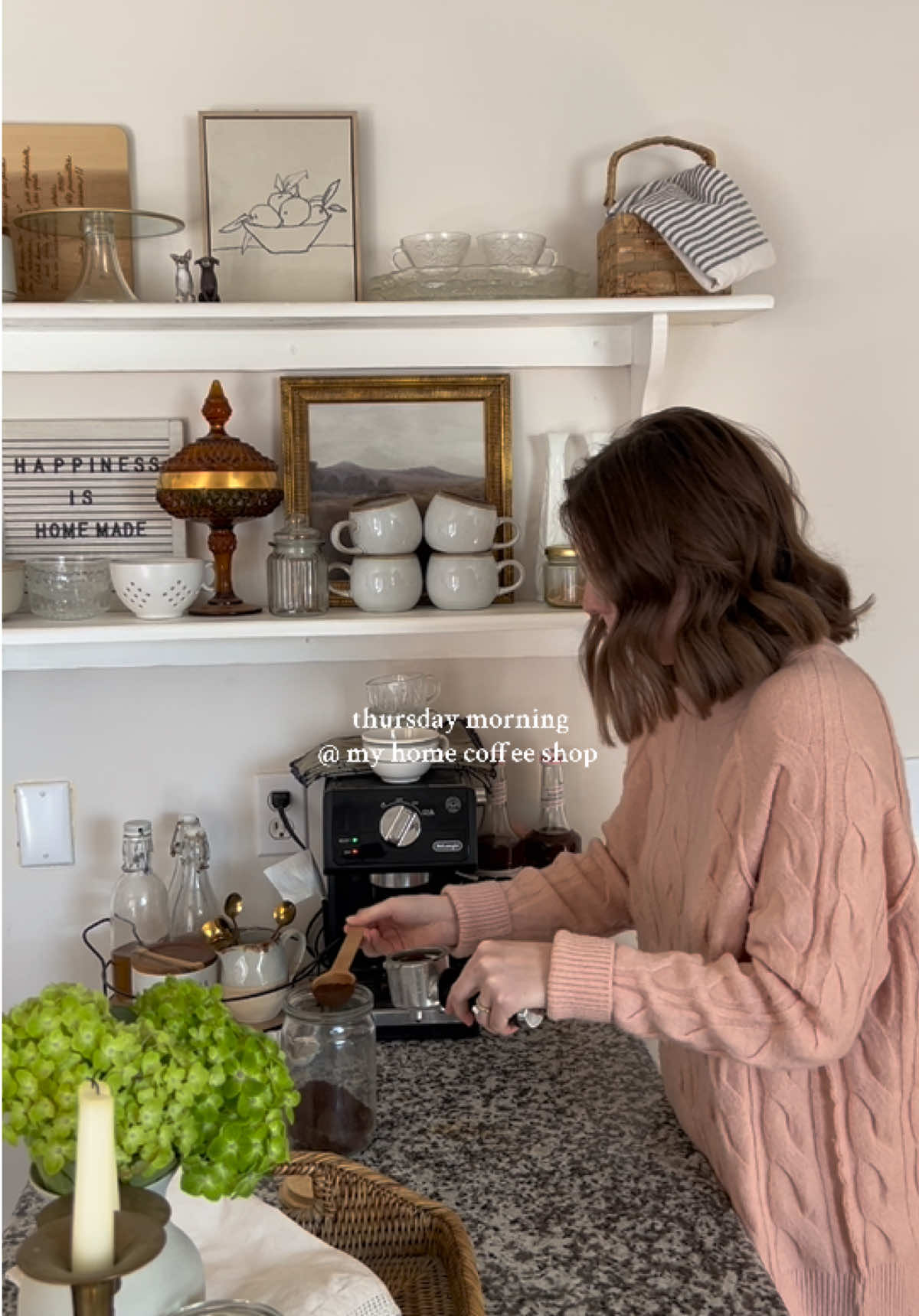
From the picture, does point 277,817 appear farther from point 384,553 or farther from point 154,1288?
point 154,1288

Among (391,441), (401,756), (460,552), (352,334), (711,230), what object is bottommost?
(401,756)

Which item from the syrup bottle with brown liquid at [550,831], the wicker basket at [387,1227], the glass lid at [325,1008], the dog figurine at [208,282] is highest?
the dog figurine at [208,282]

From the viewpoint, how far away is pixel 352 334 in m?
1.67

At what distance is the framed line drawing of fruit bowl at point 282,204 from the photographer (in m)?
1.63

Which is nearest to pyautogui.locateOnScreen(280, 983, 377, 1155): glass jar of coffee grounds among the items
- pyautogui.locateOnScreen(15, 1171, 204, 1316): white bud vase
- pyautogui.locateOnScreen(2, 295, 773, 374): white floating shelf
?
pyautogui.locateOnScreen(15, 1171, 204, 1316): white bud vase

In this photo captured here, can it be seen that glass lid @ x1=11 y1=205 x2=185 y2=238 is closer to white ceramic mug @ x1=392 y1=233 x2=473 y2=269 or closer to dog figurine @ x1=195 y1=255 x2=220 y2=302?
dog figurine @ x1=195 y1=255 x2=220 y2=302

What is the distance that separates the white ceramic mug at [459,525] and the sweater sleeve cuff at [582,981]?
66cm

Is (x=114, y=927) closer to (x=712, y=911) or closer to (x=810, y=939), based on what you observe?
(x=712, y=911)

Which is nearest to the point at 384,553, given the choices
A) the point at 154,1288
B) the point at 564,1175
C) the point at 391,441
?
the point at 391,441

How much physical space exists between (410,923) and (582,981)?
0.35 m

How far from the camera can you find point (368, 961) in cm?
157

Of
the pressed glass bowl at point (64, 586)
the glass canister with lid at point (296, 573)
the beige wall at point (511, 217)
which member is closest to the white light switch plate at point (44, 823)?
the beige wall at point (511, 217)

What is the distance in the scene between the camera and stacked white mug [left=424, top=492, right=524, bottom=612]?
5.28 feet

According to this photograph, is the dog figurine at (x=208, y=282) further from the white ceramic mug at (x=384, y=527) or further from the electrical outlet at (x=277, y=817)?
the electrical outlet at (x=277, y=817)
